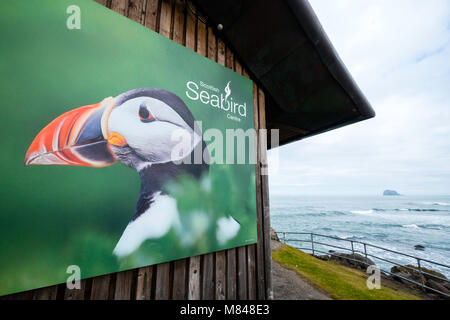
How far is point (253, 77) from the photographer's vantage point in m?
2.96

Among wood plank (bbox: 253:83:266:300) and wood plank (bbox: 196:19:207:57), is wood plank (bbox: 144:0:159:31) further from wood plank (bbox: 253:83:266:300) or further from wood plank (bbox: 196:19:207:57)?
wood plank (bbox: 253:83:266:300)

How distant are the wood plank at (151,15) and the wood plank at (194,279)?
8.19ft

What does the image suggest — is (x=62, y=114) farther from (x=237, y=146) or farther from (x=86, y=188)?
(x=237, y=146)

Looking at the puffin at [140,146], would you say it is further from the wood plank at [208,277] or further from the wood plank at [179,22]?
the wood plank at [179,22]

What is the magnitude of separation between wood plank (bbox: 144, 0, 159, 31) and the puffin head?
0.78 m

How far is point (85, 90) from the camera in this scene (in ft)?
4.89

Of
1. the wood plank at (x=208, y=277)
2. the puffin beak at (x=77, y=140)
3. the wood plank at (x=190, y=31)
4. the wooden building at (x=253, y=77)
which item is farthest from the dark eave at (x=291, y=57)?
the wood plank at (x=208, y=277)

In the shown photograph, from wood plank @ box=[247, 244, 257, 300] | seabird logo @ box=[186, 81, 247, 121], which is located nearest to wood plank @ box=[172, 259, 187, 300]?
wood plank @ box=[247, 244, 257, 300]

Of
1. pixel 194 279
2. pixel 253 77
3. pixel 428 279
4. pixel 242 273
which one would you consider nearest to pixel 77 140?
pixel 194 279

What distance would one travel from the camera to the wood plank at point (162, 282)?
5.54 feet

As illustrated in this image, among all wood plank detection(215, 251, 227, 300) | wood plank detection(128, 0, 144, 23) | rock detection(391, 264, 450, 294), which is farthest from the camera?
rock detection(391, 264, 450, 294)

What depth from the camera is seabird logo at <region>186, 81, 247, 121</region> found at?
7.00 feet

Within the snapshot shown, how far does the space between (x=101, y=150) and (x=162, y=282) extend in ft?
4.22

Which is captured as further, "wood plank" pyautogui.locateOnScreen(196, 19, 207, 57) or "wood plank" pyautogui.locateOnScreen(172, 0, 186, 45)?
"wood plank" pyautogui.locateOnScreen(196, 19, 207, 57)
